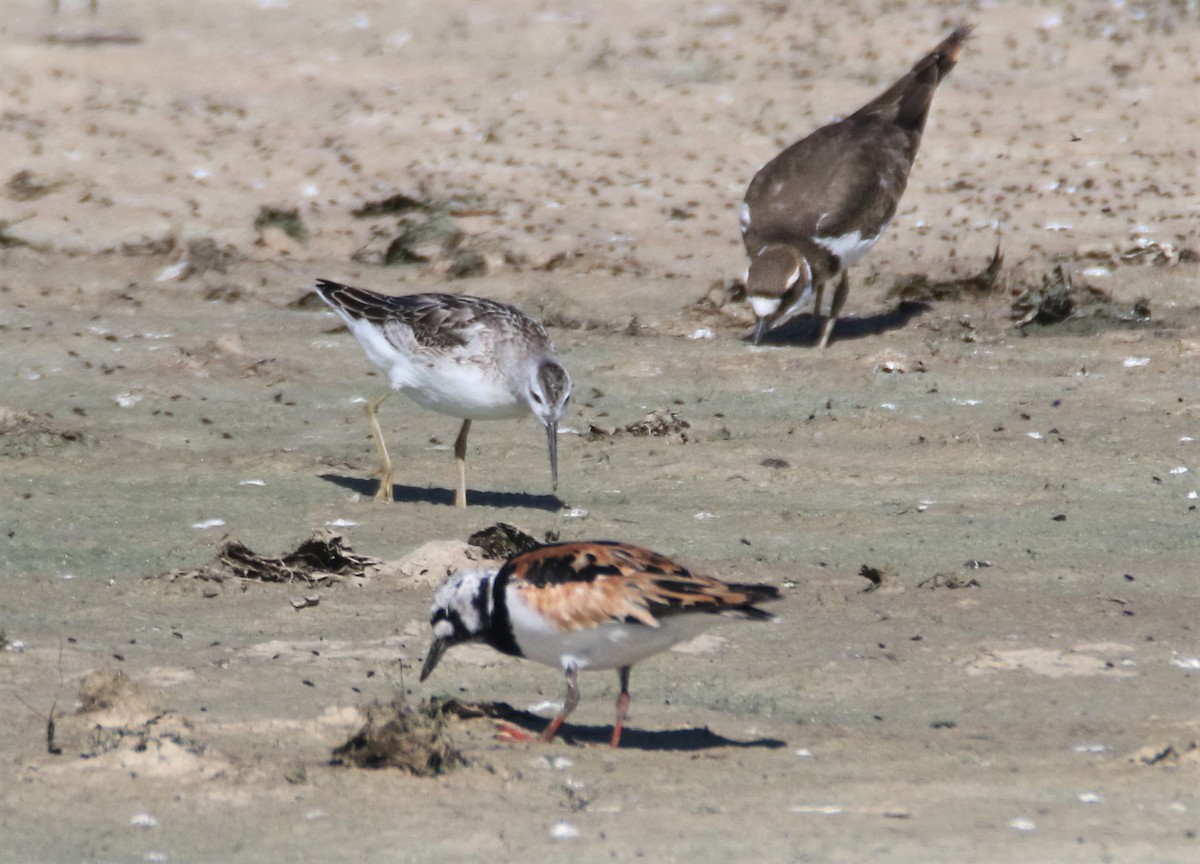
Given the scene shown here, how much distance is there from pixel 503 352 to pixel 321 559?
1.50m

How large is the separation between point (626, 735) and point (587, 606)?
1.83 ft

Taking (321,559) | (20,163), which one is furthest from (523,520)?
(20,163)

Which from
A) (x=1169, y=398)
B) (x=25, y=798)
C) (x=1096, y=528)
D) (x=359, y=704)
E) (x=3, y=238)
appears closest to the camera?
(x=25, y=798)

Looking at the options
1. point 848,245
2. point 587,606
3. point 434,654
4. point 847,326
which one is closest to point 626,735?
point 587,606

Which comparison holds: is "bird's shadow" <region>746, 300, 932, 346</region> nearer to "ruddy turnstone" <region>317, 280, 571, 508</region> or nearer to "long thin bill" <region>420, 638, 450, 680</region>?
"ruddy turnstone" <region>317, 280, 571, 508</region>

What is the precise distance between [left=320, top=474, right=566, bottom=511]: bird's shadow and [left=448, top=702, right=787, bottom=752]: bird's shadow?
2701 mm

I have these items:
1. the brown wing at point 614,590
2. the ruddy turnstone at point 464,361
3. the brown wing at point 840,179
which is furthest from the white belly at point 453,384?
the brown wing at point 840,179

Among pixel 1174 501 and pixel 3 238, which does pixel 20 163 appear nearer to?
pixel 3 238

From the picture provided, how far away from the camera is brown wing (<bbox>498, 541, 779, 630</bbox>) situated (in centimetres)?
528

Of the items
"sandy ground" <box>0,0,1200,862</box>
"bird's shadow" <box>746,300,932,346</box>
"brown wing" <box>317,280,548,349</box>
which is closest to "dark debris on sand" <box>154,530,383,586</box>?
"sandy ground" <box>0,0,1200,862</box>

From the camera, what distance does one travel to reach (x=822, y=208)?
1223 cm

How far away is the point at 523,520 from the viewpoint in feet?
27.1

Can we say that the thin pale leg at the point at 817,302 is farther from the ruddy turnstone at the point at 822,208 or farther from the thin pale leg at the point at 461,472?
the thin pale leg at the point at 461,472

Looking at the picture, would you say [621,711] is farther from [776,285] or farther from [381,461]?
[776,285]
